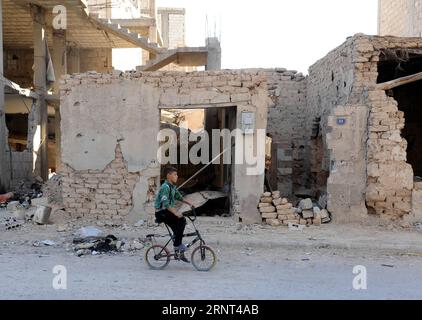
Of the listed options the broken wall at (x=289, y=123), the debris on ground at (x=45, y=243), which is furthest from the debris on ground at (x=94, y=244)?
the broken wall at (x=289, y=123)

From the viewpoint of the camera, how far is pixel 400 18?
18.5 metres

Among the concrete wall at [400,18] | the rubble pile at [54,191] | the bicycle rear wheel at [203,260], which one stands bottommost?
the bicycle rear wheel at [203,260]

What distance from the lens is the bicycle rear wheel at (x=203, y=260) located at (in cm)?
629

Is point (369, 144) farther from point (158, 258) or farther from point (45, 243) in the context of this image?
point (45, 243)

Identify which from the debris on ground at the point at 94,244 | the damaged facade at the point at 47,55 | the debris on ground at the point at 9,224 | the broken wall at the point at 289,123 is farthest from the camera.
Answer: the damaged facade at the point at 47,55

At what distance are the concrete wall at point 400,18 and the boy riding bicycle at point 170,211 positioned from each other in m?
14.2

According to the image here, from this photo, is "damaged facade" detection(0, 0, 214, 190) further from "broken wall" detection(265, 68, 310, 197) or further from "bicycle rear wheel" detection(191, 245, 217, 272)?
Answer: "bicycle rear wheel" detection(191, 245, 217, 272)

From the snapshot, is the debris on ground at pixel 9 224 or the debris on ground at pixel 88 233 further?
the debris on ground at pixel 9 224

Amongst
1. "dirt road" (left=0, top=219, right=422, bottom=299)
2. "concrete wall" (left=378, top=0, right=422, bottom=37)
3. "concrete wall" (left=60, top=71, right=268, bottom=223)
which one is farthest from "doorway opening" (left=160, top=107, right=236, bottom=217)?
"concrete wall" (left=378, top=0, right=422, bottom=37)

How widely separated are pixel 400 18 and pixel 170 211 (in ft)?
53.7

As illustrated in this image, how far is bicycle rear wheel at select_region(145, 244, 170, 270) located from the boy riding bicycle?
0.20m

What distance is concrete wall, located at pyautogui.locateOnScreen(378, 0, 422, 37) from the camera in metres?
16.8

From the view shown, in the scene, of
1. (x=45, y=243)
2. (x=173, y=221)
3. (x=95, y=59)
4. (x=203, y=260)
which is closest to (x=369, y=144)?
(x=203, y=260)

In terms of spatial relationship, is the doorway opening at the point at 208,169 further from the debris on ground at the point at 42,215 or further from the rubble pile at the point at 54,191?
the debris on ground at the point at 42,215
